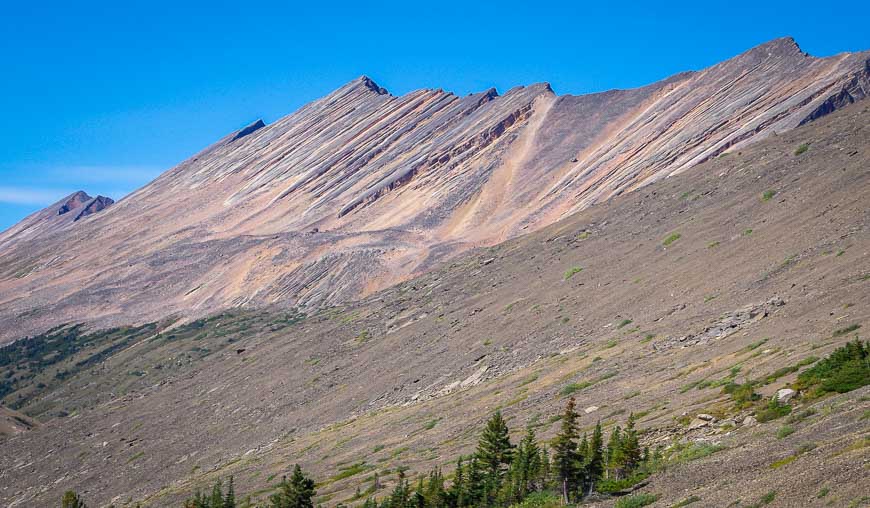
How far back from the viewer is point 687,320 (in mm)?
47688

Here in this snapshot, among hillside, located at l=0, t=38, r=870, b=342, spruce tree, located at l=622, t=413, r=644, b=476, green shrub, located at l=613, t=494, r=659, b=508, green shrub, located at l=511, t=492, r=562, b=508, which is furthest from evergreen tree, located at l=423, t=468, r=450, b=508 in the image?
hillside, located at l=0, t=38, r=870, b=342

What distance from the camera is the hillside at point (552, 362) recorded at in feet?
102

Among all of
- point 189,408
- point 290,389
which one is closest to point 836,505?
point 290,389

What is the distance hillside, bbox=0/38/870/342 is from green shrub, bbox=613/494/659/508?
6789 centimetres

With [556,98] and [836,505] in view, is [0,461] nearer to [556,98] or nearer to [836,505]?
[836,505]

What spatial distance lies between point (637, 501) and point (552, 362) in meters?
27.4

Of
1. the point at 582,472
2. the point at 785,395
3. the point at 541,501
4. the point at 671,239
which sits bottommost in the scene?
the point at 541,501

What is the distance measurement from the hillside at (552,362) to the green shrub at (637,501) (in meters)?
0.67

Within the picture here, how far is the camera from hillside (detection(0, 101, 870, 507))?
31.2 m

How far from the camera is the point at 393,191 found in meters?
128

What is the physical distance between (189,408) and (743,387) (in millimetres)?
50763

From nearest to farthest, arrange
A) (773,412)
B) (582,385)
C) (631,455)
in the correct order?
1. (773,412)
2. (631,455)
3. (582,385)

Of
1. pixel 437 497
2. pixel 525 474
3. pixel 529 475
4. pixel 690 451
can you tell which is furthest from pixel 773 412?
pixel 437 497

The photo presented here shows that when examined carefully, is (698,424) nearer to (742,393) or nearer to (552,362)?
(742,393)
